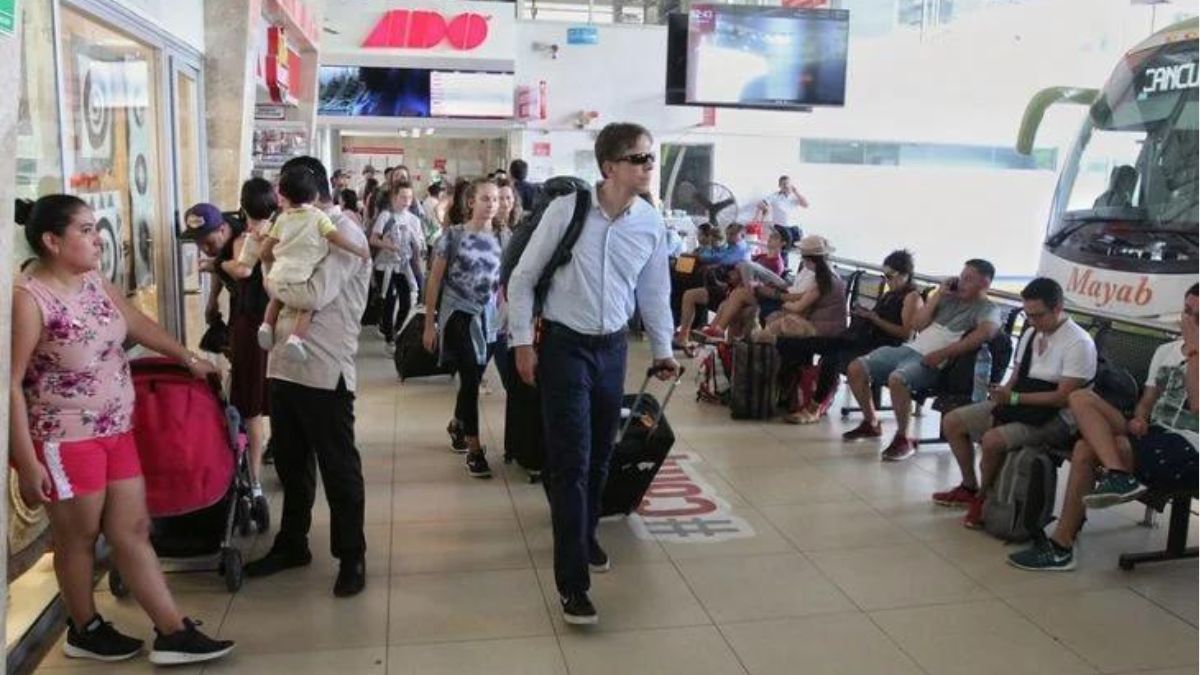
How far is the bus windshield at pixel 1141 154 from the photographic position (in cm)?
664

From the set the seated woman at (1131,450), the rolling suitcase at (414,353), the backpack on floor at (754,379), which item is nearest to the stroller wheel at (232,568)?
the rolling suitcase at (414,353)

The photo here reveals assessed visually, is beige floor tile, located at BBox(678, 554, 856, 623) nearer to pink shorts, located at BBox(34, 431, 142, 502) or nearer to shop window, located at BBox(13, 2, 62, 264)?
pink shorts, located at BBox(34, 431, 142, 502)

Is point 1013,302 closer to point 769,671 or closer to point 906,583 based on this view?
point 906,583

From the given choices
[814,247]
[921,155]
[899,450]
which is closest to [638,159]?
[899,450]

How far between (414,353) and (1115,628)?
11.9ft

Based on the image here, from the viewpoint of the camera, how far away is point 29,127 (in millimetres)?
3268

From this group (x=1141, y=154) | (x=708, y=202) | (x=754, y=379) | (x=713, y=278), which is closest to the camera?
(x=754, y=379)

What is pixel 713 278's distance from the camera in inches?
322

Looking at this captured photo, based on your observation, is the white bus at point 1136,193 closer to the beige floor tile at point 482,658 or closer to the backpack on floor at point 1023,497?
the backpack on floor at point 1023,497

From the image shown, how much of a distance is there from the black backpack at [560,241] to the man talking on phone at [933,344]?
255 centimetres

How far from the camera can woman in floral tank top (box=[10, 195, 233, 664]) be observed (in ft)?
8.35

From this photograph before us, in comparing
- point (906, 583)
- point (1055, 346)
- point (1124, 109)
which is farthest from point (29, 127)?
point (1124, 109)

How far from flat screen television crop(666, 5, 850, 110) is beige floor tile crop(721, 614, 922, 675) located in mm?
9533

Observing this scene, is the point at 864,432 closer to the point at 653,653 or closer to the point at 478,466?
the point at 478,466
